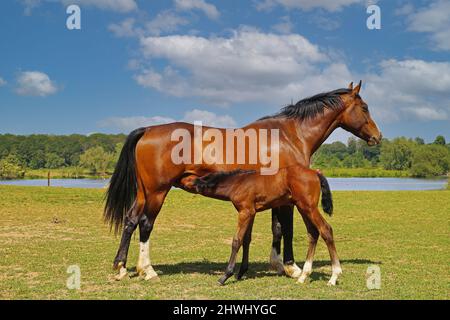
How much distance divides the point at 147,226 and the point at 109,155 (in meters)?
76.8

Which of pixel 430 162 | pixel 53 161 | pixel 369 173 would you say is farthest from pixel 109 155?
pixel 430 162

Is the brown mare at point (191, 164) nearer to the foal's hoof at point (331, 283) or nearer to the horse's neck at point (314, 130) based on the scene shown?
the horse's neck at point (314, 130)

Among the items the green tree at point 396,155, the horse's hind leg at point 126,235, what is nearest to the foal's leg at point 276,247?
the horse's hind leg at point 126,235

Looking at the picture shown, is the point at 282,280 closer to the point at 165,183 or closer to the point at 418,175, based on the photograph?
the point at 165,183

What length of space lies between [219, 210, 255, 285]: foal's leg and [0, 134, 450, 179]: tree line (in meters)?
49.8

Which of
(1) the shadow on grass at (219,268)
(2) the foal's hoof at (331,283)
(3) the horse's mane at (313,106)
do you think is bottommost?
(1) the shadow on grass at (219,268)

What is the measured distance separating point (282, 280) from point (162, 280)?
1.83 m

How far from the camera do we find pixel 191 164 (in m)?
6.26

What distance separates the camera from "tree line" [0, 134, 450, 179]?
72.9m

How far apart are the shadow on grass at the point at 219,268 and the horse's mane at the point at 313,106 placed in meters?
2.62

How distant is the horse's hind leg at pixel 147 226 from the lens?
20.6 ft

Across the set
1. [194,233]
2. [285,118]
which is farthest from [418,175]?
[285,118]
